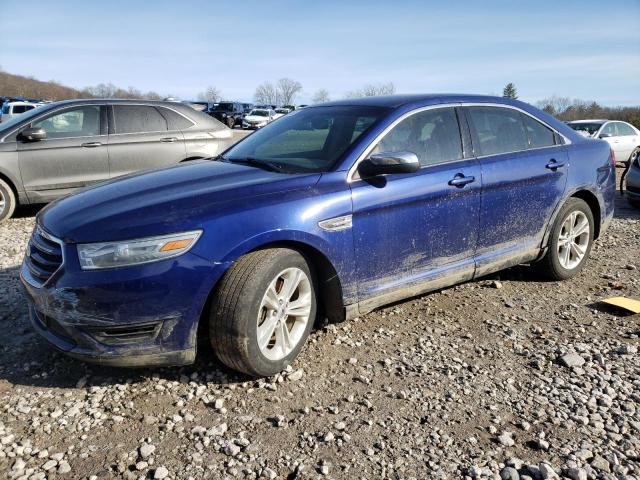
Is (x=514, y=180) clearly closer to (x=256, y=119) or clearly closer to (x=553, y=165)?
(x=553, y=165)

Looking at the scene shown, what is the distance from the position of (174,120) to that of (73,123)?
137 centimetres

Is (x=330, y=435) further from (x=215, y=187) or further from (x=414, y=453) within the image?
(x=215, y=187)

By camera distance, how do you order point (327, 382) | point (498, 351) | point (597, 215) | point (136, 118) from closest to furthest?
point (327, 382)
point (498, 351)
point (597, 215)
point (136, 118)

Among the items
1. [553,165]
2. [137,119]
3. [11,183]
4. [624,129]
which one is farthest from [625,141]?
[11,183]

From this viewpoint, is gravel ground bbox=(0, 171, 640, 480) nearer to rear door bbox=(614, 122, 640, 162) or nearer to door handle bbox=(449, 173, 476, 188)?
door handle bbox=(449, 173, 476, 188)

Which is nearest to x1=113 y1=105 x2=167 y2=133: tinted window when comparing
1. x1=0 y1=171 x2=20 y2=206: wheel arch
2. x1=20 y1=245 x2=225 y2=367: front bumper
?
x1=0 y1=171 x2=20 y2=206: wheel arch

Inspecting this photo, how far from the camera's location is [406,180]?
11.7 feet

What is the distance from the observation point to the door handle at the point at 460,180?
12.4ft

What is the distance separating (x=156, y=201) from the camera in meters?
2.99

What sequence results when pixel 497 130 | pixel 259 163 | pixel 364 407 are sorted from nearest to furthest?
pixel 364 407, pixel 259 163, pixel 497 130

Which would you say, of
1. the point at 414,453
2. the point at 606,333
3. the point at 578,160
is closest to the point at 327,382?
the point at 414,453

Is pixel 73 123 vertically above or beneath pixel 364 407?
above

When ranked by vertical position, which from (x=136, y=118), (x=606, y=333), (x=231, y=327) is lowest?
(x=606, y=333)

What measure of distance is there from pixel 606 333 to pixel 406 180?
1.84 m
